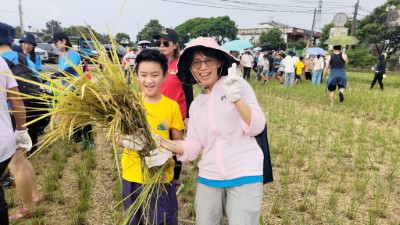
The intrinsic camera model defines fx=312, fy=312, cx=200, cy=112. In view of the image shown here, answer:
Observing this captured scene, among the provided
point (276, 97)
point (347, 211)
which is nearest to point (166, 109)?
point (347, 211)

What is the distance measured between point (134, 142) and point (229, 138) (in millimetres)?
486

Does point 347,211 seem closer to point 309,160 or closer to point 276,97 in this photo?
point 309,160

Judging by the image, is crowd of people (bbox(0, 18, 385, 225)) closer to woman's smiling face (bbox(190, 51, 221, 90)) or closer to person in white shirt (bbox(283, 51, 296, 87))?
woman's smiling face (bbox(190, 51, 221, 90))

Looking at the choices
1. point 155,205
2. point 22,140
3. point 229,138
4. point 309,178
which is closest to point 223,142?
point 229,138

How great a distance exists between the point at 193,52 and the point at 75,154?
3029mm

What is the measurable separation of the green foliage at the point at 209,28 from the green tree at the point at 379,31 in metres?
39.8

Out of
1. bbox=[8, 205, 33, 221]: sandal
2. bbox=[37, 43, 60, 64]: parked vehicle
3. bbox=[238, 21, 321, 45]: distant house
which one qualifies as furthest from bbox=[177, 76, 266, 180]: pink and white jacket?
bbox=[238, 21, 321, 45]: distant house

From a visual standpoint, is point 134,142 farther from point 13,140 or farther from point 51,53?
point 51,53

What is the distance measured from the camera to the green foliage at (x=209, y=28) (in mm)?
71438

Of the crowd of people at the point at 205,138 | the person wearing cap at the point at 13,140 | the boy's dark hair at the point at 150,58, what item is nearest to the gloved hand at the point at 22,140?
the person wearing cap at the point at 13,140

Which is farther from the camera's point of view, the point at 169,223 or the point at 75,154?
the point at 75,154

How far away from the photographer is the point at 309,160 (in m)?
3.88

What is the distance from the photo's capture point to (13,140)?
78.1 inches

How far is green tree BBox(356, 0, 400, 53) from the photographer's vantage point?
31.0m
